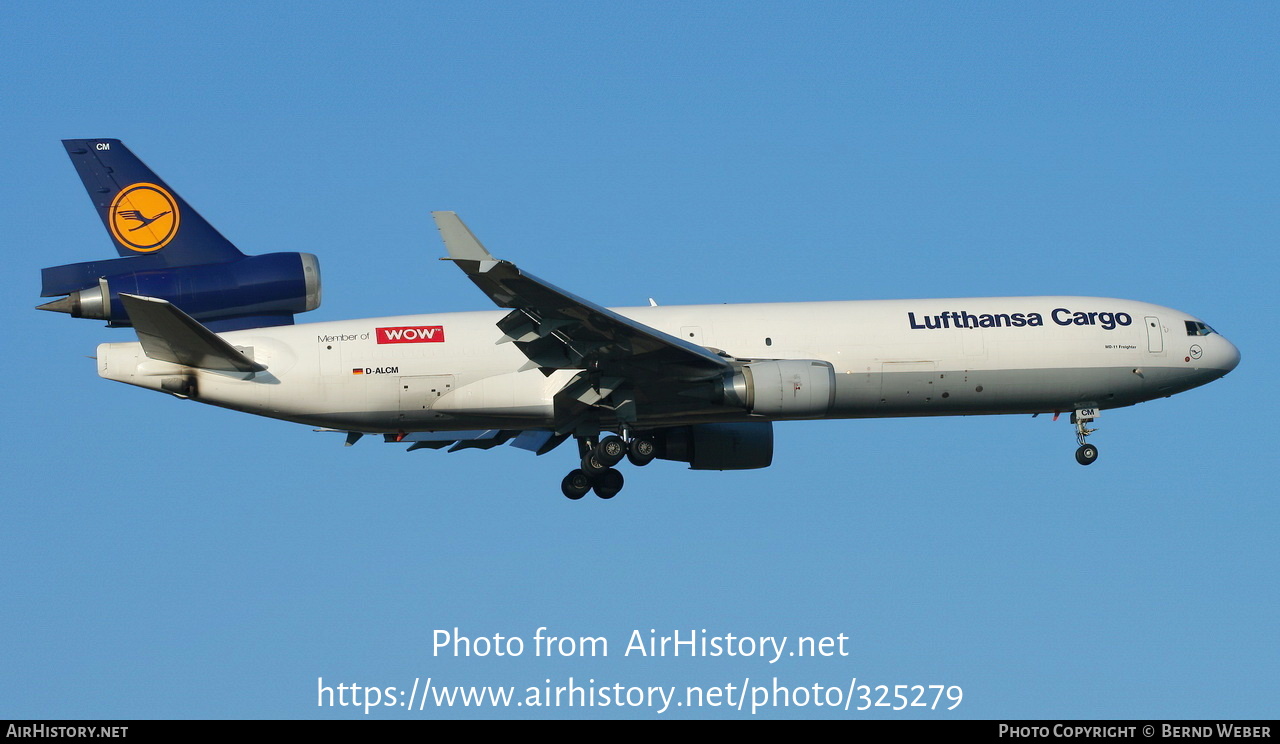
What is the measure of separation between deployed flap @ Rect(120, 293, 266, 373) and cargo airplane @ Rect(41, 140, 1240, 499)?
5cm

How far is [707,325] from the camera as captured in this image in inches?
1342

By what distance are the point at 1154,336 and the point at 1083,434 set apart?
2.91 metres

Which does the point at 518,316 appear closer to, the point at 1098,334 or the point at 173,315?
the point at 173,315

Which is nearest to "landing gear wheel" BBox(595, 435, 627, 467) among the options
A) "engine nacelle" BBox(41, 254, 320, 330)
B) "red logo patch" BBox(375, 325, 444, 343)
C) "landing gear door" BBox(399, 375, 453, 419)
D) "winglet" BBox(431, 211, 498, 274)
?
"landing gear door" BBox(399, 375, 453, 419)

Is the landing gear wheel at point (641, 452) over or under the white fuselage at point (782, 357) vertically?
under

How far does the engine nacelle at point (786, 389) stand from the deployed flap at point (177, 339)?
421 inches

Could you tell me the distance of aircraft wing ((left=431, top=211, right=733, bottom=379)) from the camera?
26984 millimetres

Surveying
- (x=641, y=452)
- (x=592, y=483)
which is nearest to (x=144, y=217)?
(x=592, y=483)

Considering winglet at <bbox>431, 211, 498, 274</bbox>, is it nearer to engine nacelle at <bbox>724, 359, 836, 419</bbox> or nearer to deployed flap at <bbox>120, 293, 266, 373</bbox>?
deployed flap at <bbox>120, 293, 266, 373</bbox>

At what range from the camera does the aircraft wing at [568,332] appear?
27.0 metres

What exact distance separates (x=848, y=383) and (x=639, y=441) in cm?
506

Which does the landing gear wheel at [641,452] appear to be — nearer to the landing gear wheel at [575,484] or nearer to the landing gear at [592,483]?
the landing gear at [592,483]

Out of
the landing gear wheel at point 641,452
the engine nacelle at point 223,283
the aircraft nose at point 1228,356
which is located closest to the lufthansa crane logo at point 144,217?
the engine nacelle at point 223,283
